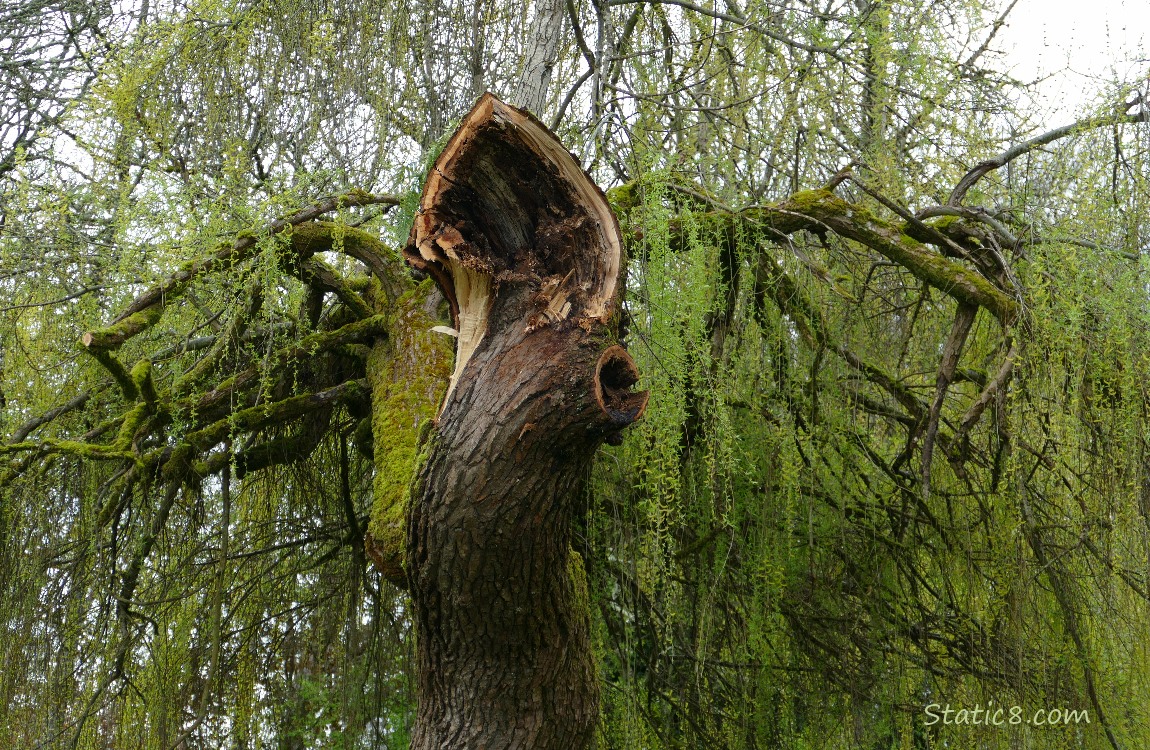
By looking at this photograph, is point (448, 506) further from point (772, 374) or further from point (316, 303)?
point (316, 303)

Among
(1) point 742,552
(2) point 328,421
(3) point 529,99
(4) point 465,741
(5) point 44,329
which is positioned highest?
(3) point 529,99

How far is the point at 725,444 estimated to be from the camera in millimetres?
2006

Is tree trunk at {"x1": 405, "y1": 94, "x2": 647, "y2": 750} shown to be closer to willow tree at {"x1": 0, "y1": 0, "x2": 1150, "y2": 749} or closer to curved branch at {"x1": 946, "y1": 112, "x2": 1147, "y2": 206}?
willow tree at {"x1": 0, "y1": 0, "x2": 1150, "y2": 749}

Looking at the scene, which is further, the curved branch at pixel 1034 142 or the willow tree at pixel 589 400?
the curved branch at pixel 1034 142

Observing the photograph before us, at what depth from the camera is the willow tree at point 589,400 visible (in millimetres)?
1974

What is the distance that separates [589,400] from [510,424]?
15 centimetres

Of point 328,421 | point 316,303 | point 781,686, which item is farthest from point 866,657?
point 316,303

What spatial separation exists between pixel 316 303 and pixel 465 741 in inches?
56.2

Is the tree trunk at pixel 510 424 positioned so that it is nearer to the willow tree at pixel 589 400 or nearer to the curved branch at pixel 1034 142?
the willow tree at pixel 589 400

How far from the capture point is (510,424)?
183 centimetres

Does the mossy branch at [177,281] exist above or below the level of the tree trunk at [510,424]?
above

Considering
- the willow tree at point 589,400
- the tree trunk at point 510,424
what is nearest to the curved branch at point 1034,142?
the willow tree at point 589,400

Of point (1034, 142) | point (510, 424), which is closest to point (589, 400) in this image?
point (510, 424)

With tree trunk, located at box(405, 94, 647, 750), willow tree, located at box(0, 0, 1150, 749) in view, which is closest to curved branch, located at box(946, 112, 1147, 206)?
willow tree, located at box(0, 0, 1150, 749)
